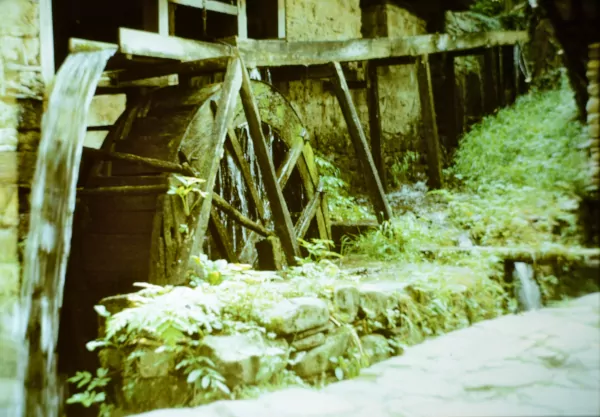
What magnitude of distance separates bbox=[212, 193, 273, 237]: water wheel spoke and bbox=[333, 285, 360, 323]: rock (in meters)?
1.97

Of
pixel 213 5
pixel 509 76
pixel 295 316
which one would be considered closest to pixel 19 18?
pixel 213 5

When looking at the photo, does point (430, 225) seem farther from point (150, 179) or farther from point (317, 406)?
point (317, 406)

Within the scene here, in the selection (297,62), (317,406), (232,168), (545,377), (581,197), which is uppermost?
(297,62)

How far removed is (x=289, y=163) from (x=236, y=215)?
4.02 ft

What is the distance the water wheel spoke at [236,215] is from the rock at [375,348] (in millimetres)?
2200

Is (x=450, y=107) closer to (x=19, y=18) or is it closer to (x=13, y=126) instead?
(x=19, y=18)

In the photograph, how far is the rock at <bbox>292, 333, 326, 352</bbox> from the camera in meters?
3.40

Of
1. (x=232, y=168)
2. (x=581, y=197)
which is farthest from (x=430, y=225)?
(x=581, y=197)

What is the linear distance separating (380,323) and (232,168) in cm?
295

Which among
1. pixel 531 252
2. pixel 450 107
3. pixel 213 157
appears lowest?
pixel 531 252

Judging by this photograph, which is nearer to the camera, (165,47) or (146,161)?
(165,47)

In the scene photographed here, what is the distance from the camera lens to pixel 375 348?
149 inches

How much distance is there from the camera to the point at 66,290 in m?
5.64

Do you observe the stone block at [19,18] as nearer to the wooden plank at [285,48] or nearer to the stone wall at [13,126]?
the stone wall at [13,126]
